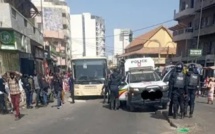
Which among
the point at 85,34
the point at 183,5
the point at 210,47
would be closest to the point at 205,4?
the point at 210,47

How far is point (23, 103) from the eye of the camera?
58.7 feet

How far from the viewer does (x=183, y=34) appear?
46.4 m

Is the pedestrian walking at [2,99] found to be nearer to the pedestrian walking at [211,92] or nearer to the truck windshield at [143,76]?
the truck windshield at [143,76]

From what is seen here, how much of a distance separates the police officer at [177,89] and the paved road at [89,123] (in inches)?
28.0

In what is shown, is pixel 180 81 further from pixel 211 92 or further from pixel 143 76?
pixel 211 92

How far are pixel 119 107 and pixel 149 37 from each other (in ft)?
177

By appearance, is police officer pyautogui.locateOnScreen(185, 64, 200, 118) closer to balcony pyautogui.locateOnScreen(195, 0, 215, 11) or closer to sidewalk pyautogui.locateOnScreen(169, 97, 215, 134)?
sidewalk pyautogui.locateOnScreen(169, 97, 215, 134)

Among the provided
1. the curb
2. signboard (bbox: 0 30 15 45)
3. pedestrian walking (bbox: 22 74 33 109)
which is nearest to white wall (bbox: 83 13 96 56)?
signboard (bbox: 0 30 15 45)

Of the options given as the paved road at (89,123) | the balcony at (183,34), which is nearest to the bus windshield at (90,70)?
the paved road at (89,123)

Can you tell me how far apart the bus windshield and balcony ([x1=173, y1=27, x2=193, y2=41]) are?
2559cm

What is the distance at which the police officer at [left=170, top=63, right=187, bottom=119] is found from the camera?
1140cm

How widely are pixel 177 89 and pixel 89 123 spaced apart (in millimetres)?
3263

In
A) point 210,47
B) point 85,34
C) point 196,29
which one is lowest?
point 210,47

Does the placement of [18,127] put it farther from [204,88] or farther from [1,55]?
[204,88]
